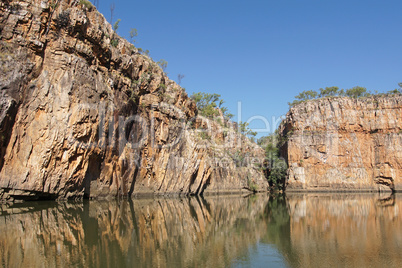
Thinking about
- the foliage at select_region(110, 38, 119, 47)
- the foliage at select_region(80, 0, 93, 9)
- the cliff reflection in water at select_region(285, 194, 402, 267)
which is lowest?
the cliff reflection in water at select_region(285, 194, 402, 267)

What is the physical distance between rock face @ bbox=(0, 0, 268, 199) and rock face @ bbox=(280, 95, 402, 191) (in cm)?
3282

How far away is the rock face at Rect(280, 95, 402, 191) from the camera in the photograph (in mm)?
66750

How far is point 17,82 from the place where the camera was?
2459 centimetres

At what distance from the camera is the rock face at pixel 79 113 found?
24.7m

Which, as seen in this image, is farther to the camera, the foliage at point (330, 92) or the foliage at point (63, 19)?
the foliage at point (330, 92)

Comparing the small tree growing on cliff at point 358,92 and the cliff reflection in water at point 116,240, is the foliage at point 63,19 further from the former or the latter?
the small tree growing on cliff at point 358,92

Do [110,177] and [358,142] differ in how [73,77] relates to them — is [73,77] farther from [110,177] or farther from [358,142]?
[358,142]

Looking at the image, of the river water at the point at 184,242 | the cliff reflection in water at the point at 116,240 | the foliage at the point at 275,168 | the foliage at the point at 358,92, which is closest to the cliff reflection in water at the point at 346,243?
the river water at the point at 184,242

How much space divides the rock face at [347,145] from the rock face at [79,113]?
3282 centimetres

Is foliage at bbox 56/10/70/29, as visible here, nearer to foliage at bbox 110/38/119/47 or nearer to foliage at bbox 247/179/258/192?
foliage at bbox 110/38/119/47

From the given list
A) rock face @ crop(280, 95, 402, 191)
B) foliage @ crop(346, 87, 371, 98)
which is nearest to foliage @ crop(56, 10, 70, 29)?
rock face @ crop(280, 95, 402, 191)

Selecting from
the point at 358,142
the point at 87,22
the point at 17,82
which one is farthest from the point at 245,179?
the point at 17,82

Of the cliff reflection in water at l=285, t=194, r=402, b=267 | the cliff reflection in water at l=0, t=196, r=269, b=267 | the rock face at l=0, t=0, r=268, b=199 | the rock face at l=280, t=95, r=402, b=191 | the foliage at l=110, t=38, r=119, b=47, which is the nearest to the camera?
the cliff reflection in water at l=0, t=196, r=269, b=267

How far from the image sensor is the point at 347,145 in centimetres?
6950
